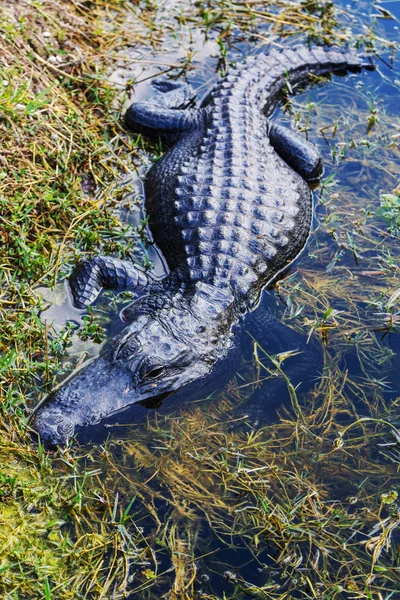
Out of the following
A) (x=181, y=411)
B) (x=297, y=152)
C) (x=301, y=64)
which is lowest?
(x=181, y=411)

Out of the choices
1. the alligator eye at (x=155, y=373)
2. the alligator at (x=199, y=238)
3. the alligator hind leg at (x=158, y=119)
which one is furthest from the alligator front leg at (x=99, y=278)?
the alligator hind leg at (x=158, y=119)

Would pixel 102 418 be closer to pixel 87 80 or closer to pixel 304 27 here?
pixel 87 80

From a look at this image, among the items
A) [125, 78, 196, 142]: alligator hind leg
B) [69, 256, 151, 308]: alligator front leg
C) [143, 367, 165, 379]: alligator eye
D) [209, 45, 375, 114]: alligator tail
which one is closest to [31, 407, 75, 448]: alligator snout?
[143, 367, 165, 379]: alligator eye

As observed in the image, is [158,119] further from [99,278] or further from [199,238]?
[99,278]

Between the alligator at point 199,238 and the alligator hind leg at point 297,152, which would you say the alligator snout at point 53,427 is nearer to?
the alligator at point 199,238

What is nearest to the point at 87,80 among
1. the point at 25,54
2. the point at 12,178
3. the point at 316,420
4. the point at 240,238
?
the point at 25,54

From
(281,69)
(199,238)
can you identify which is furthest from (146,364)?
(281,69)

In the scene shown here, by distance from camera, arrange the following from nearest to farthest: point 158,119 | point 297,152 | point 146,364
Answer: point 146,364 → point 297,152 → point 158,119
